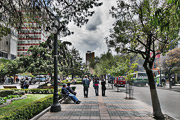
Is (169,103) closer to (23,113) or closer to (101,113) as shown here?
(101,113)

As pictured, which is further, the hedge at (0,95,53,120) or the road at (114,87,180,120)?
the road at (114,87,180,120)

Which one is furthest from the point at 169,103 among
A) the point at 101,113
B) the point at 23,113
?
the point at 23,113

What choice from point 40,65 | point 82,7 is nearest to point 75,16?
point 82,7

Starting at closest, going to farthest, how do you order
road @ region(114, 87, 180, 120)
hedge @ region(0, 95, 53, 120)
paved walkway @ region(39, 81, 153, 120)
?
hedge @ region(0, 95, 53, 120) < paved walkway @ region(39, 81, 153, 120) < road @ region(114, 87, 180, 120)

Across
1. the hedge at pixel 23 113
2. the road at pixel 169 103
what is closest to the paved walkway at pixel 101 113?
the hedge at pixel 23 113

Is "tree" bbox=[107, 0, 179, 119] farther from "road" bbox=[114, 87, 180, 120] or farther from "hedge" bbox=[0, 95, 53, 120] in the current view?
"hedge" bbox=[0, 95, 53, 120]

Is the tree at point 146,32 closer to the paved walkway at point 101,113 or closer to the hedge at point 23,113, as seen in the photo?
the paved walkway at point 101,113

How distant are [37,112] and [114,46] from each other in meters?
5.83

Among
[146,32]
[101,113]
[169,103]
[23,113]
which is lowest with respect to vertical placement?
[169,103]

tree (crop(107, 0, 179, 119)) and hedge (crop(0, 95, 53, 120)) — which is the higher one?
tree (crop(107, 0, 179, 119))

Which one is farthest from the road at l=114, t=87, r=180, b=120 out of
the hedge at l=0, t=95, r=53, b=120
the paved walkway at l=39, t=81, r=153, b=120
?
the hedge at l=0, t=95, r=53, b=120

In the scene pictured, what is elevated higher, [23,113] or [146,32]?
[146,32]

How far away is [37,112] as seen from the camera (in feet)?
25.2

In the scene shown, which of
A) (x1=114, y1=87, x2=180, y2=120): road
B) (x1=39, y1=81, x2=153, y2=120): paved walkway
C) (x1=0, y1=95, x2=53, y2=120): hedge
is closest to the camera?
(x1=0, y1=95, x2=53, y2=120): hedge
